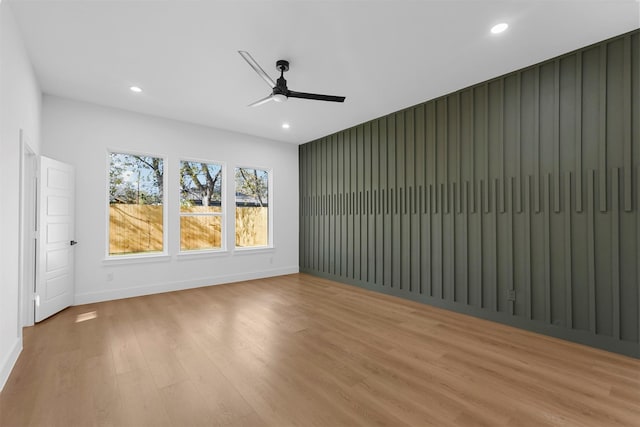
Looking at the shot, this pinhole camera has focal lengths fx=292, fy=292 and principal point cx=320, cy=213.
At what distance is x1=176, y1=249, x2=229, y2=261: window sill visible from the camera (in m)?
5.34

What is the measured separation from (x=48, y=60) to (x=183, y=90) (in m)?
1.39

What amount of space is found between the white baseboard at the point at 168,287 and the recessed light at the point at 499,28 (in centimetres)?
552

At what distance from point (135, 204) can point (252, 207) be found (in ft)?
7.19

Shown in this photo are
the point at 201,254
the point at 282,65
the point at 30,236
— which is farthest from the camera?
the point at 201,254

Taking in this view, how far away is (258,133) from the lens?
20.1 ft

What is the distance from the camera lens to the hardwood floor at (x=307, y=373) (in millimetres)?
1911

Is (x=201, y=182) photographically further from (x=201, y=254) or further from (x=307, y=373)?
(x=307, y=373)

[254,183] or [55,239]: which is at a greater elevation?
[254,183]

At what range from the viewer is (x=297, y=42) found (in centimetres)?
297

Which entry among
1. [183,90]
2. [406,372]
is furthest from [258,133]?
[406,372]

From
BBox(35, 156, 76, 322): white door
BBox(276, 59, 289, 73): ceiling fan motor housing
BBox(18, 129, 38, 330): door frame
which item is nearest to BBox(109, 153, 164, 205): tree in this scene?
BBox(35, 156, 76, 322): white door

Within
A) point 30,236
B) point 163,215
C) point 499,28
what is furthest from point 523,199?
point 30,236

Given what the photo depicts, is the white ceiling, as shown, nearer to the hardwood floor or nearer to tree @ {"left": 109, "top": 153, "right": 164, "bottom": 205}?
tree @ {"left": 109, "top": 153, "right": 164, "bottom": 205}

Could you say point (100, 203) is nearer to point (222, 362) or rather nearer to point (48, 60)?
point (48, 60)
